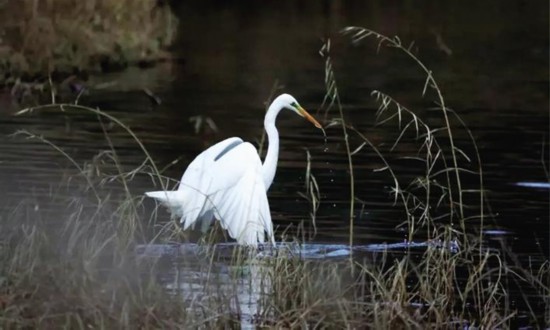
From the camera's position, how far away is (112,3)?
23.0 metres

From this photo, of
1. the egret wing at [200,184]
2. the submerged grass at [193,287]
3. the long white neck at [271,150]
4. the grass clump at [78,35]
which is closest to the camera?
the submerged grass at [193,287]

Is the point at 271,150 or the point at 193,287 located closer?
the point at 193,287

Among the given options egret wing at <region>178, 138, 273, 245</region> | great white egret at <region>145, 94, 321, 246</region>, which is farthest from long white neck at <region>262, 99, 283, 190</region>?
egret wing at <region>178, 138, 273, 245</region>

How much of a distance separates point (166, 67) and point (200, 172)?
14281 millimetres

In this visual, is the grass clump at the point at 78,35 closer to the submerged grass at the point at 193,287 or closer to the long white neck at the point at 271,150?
the long white neck at the point at 271,150

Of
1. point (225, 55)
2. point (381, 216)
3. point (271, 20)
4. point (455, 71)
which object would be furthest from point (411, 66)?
point (381, 216)

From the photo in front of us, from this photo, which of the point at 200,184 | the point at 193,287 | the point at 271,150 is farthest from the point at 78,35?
the point at 193,287

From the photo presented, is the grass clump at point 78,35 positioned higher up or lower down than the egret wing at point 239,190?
higher up

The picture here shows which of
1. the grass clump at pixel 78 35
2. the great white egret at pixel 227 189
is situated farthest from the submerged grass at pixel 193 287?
the grass clump at pixel 78 35

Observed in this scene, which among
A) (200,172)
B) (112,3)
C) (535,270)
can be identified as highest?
(112,3)

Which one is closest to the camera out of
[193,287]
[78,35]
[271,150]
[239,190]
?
[193,287]

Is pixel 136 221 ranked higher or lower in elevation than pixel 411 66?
lower

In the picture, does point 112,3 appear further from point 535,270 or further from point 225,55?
point 535,270

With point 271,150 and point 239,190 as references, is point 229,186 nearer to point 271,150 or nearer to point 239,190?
point 239,190
